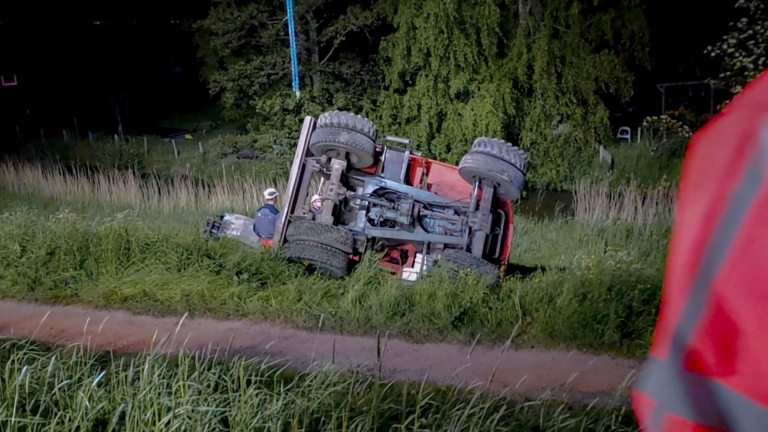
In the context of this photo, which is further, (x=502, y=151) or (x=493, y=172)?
(x=502, y=151)

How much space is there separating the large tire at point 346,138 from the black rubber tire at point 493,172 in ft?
3.33

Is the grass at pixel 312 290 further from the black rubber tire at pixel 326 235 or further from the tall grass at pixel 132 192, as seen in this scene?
the tall grass at pixel 132 192

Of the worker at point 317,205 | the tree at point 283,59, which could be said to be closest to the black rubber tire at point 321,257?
the worker at point 317,205

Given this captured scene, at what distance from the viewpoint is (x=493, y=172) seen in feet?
20.8

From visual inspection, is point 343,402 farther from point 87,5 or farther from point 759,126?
point 87,5

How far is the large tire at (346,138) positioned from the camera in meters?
6.58

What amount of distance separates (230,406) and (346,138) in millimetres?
3532

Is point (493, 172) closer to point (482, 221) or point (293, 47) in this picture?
point (482, 221)

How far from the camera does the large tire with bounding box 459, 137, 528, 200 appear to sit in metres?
6.37

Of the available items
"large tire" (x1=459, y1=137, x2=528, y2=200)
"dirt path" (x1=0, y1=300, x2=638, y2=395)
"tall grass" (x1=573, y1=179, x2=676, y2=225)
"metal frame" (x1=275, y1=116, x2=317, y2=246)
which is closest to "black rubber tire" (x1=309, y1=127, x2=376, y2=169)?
"metal frame" (x1=275, y1=116, x2=317, y2=246)

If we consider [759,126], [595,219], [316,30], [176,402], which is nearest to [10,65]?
[316,30]

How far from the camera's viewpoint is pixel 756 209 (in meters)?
1.11

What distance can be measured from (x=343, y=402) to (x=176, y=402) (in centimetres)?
93

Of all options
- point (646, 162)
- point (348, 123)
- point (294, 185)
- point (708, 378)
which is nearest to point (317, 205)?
point (294, 185)
